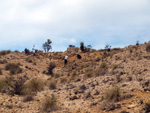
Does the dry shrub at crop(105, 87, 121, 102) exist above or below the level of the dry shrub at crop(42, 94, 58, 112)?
above

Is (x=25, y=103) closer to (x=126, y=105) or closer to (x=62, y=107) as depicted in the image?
(x=62, y=107)

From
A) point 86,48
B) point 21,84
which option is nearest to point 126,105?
point 21,84

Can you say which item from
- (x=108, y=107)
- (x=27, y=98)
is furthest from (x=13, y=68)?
(x=108, y=107)

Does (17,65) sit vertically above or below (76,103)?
above

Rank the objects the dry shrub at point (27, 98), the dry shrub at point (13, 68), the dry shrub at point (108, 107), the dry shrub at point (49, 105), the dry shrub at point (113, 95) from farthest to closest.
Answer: the dry shrub at point (13, 68) < the dry shrub at point (27, 98) < the dry shrub at point (49, 105) < the dry shrub at point (113, 95) < the dry shrub at point (108, 107)

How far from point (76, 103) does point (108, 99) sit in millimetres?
1898

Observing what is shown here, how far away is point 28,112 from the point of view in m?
9.05

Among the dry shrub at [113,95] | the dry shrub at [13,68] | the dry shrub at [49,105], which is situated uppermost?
the dry shrub at [13,68]

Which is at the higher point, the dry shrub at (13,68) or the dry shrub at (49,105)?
the dry shrub at (13,68)

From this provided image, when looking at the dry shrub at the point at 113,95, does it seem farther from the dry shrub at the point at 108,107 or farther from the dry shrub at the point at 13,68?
the dry shrub at the point at 13,68

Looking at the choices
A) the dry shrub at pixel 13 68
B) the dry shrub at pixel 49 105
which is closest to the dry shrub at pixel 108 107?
the dry shrub at pixel 49 105

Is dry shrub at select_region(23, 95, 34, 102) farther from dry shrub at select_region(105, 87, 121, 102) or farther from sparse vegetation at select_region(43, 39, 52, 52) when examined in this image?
sparse vegetation at select_region(43, 39, 52, 52)

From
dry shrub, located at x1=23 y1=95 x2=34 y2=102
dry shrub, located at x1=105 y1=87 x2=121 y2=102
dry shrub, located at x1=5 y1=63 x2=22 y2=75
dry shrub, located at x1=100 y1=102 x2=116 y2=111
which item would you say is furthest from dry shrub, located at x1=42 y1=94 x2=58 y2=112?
dry shrub, located at x1=5 y1=63 x2=22 y2=75

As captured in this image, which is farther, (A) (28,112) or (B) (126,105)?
(A) (28,112)
